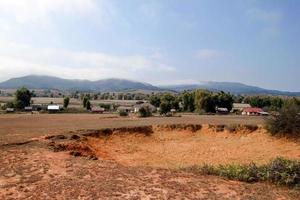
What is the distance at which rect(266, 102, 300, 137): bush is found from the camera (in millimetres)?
39375

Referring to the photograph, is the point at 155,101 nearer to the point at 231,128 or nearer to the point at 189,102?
the point at 189,102

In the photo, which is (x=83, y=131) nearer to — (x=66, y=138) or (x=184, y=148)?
(x=66, y=138)

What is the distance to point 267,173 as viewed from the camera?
18.8 m

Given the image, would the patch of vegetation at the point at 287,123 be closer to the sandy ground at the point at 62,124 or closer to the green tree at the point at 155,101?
the sandy ground at the point at 62,124

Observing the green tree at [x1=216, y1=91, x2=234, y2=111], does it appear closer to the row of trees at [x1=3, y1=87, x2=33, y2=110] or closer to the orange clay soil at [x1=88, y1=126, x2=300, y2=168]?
the row of trees at [x1=3, y1=87, x2=33, y2=110]

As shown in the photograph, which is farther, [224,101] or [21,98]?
[21,98]

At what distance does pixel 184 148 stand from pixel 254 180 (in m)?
18.8

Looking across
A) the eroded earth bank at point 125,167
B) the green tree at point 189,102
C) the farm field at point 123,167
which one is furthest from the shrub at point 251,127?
the green tree at point 189,102

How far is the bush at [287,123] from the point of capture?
3938cm

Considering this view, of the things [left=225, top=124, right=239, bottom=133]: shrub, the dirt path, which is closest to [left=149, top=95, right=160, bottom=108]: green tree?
[left=225, top=124, right=239, bottom=133]: shrub

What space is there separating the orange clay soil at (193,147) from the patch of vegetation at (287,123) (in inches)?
33.3

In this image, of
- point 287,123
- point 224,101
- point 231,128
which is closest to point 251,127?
point 231,128

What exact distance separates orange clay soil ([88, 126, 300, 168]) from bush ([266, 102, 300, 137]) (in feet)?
2.79

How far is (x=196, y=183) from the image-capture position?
17547 millimetres
